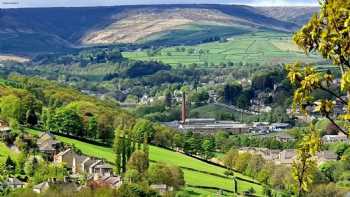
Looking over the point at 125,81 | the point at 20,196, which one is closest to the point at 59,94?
the point at 20,196

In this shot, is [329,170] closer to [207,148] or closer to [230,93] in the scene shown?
[207,148]

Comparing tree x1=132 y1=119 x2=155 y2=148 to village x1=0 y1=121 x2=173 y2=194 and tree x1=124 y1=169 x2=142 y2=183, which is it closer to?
village x1=0 y1=121 x2=173 y2=194

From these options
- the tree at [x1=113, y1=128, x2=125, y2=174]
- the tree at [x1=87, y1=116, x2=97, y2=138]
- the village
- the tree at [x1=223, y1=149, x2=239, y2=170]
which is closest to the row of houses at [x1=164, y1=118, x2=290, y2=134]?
the tree at [x1=223, y1=149, x2=239, y2=170]

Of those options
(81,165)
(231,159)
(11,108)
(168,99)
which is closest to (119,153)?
(81,165)

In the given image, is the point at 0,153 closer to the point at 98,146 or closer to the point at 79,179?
the point at 79,179

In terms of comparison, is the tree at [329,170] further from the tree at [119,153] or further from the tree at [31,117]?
the tree at [31,117]

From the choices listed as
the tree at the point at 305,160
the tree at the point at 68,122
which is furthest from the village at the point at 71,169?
the tree at the point at 305,160
